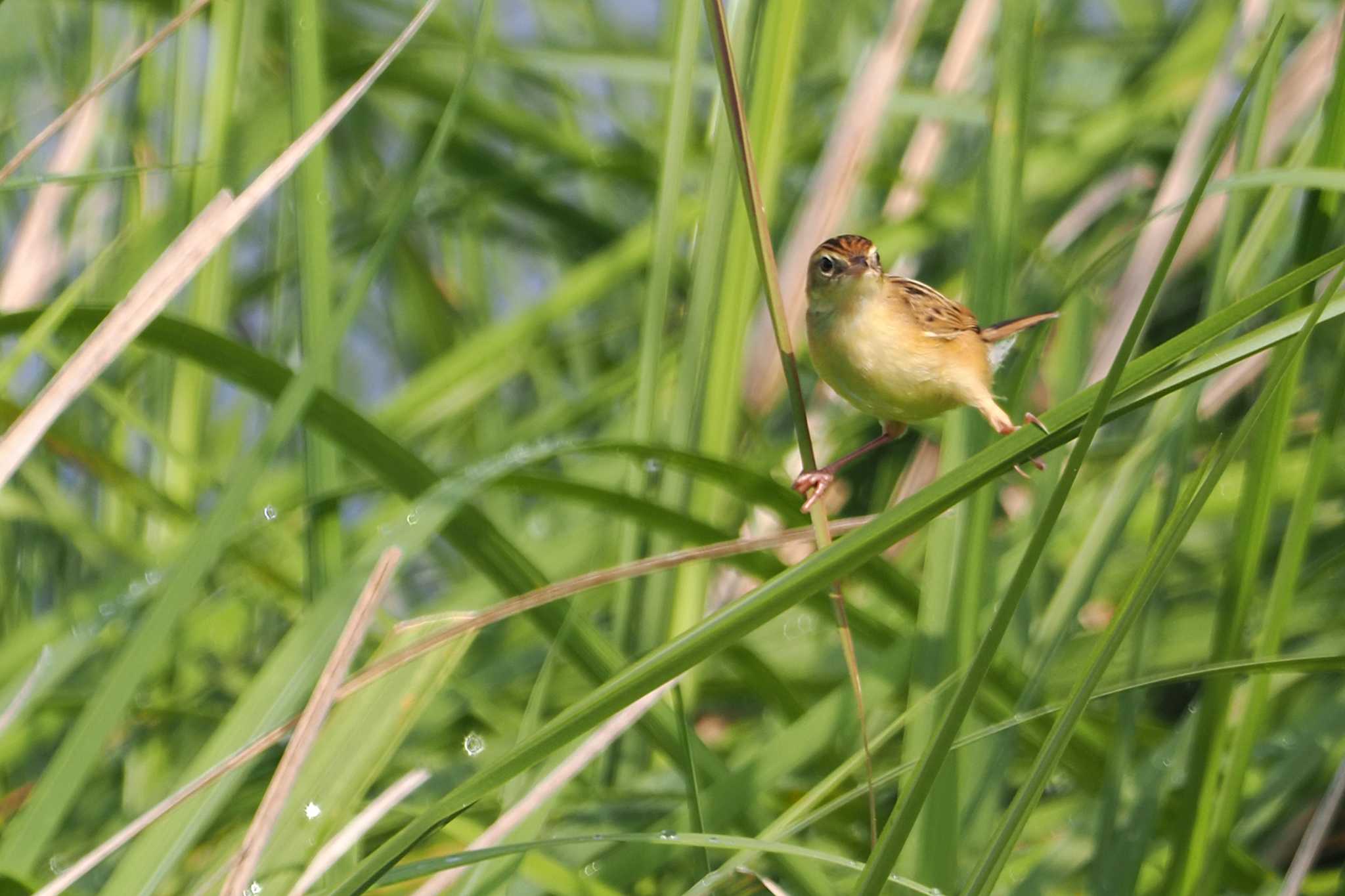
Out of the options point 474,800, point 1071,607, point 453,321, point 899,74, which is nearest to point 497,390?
point 453,321

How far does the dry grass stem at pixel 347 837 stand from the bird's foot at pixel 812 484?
457 millimetres

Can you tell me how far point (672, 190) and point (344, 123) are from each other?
1631mm

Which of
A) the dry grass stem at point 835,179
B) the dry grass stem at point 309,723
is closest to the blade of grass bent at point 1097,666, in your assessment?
the dry grass stem at point 309,723

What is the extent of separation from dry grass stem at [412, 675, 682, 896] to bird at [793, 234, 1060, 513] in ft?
1.40

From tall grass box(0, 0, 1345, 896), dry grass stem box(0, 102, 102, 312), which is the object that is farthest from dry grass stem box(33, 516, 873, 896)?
dry grass stem box(0, 102, 102, 312)

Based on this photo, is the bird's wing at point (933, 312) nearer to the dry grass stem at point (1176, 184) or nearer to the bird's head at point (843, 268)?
the bird's head at point (843, 268)

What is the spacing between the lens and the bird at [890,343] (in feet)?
5.54

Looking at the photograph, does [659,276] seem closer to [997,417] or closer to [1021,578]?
[997,417]

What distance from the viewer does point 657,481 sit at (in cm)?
194

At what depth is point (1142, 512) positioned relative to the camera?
7.21ft

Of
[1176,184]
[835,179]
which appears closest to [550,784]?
[835,179]

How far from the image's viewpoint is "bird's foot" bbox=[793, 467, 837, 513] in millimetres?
1324

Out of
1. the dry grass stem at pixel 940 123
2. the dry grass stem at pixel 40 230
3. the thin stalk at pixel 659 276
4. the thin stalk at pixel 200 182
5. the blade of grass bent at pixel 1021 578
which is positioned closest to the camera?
the blade of grass bent at pixel 1021 578

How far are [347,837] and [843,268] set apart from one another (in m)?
0.94
